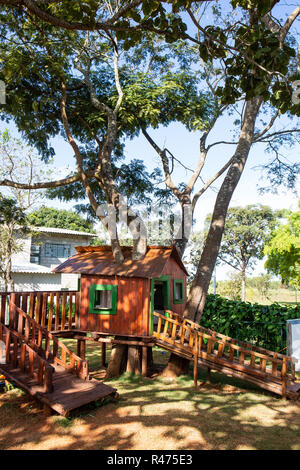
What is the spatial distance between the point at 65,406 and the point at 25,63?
33.6ft

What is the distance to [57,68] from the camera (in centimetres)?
1180

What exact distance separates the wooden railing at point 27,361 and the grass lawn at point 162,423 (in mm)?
739

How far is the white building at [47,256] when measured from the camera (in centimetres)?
2862

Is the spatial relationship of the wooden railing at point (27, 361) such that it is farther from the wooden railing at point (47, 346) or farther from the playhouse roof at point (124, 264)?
the playhouse roof at point (124, 264)

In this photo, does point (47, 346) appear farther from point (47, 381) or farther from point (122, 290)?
point (122, 290)

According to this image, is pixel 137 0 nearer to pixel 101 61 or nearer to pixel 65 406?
pixel 65 406

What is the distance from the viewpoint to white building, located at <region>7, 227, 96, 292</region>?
28.6m

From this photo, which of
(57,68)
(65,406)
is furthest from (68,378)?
(57,68)

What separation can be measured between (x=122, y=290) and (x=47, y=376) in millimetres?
4293

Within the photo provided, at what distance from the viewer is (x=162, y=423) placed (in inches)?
303

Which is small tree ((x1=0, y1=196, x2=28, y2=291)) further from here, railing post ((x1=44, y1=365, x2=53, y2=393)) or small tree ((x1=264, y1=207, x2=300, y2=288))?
small tree ((x1=264, y1=207, x2=300, y2=288))

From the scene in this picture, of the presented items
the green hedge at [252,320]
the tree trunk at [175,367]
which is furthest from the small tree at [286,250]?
the tree trunk at [175,367]

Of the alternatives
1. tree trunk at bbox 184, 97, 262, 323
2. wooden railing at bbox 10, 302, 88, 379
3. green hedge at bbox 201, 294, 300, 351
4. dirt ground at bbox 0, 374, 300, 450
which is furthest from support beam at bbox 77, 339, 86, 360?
green hedge at bbox 201, 294, 300, 351

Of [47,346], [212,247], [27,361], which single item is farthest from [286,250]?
[27,361]
